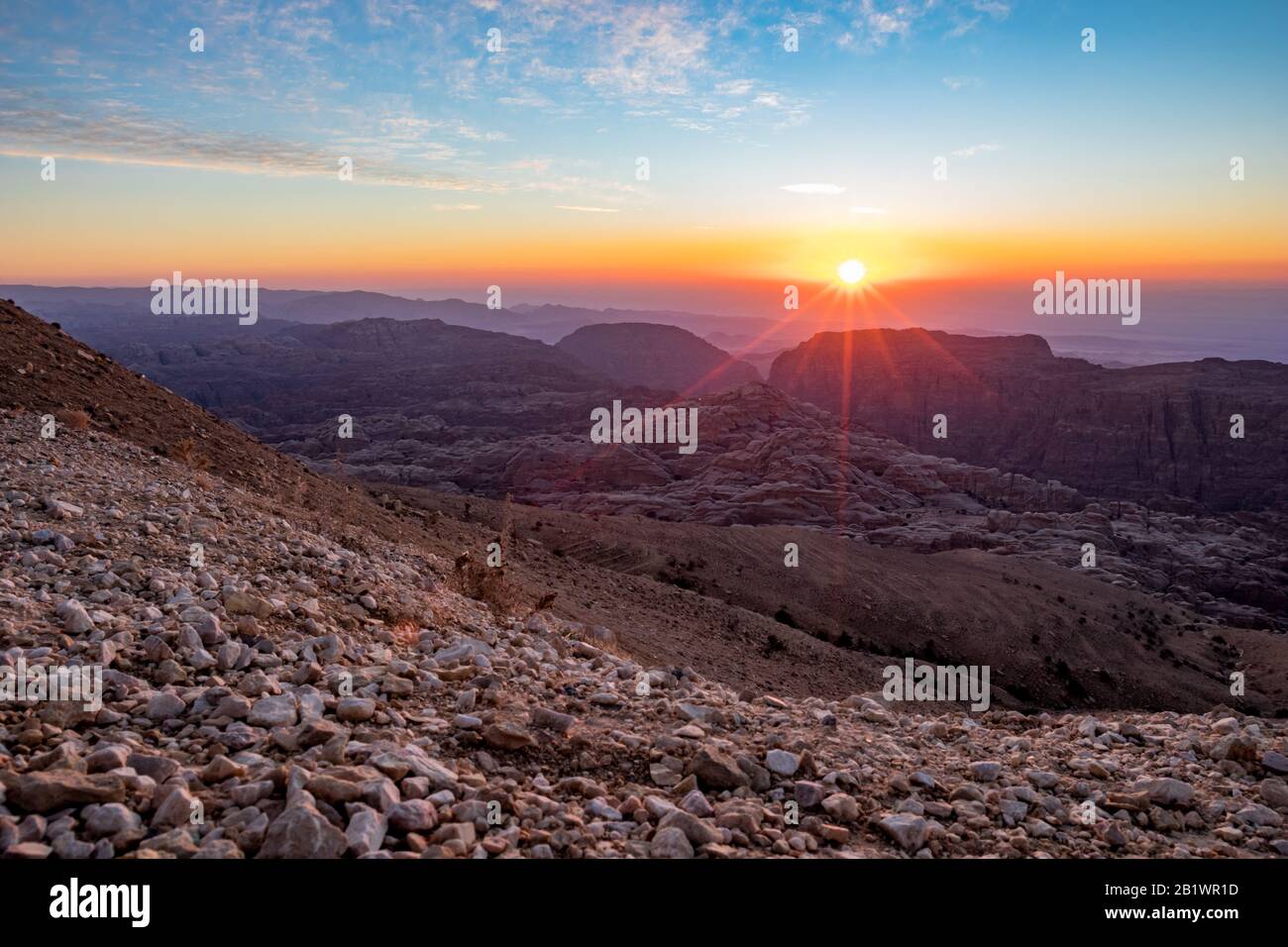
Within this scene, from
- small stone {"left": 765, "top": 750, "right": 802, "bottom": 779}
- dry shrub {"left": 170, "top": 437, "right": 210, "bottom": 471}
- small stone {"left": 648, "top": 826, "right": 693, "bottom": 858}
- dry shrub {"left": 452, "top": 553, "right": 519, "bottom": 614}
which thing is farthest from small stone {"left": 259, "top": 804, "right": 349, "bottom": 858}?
dry shrub {"left": 170, "top": 437, "right": 210, "bottom": 471}

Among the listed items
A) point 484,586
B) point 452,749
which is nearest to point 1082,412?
point 484,586

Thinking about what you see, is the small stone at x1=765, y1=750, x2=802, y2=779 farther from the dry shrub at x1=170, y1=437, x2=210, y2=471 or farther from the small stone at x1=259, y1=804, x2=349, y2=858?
the dry shrub at x1=170, y1=437, x2=210, y2=471

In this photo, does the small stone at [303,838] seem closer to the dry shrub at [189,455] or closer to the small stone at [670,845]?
the small stone at [670,845]

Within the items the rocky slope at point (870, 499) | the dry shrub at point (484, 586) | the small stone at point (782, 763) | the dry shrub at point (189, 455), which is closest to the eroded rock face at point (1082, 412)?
the rocky slope at point (870, 499)

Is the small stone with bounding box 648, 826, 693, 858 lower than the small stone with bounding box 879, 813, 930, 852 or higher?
higher

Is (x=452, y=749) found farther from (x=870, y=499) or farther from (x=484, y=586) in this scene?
(x=870, y=499)

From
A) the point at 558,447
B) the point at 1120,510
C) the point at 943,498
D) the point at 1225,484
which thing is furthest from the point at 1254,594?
the point at 558,447
